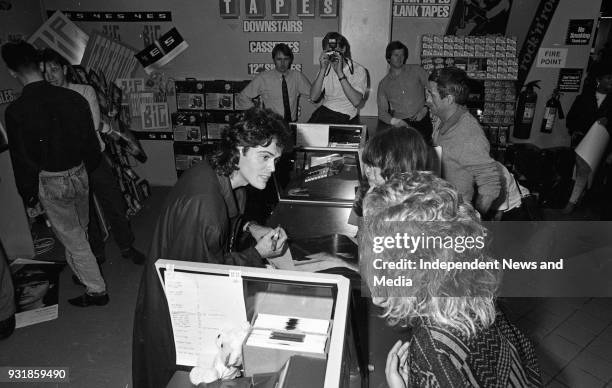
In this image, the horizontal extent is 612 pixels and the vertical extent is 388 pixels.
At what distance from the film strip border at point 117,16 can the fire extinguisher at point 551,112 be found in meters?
4.79

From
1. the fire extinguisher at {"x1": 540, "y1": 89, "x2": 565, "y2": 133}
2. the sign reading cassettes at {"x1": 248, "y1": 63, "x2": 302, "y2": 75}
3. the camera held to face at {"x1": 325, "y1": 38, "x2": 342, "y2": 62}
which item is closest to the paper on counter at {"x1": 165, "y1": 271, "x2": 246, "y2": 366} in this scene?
the camera held to face at {"x1": 325, "y1": 38, "x2": 342, "y2": 62}

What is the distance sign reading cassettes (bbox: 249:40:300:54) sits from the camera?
5.16 metres

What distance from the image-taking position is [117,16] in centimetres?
525

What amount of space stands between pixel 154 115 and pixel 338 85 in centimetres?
254

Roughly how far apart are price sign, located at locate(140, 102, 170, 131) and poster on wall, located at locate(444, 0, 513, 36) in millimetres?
3681

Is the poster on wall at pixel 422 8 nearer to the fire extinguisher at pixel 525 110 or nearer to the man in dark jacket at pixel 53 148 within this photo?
the fire extinguisher at pixel 525 110

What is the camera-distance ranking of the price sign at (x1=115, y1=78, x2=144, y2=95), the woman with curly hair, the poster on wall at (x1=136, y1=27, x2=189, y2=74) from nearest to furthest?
the woman with curly hair
the poster on wall at (x1=136, y1=27, x2=189, y2=74)
the price sign at (x1=115, y1=78, x2=144, y2=95)

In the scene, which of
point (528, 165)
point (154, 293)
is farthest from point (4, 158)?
point (528, 165)

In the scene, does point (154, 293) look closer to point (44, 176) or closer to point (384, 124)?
point (44, 176)

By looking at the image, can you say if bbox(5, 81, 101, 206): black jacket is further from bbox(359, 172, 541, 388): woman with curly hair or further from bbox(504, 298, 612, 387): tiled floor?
bbox(504, 298, 612, 387): tiled floor

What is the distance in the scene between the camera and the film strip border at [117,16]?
5.21 m

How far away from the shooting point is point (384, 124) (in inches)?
178

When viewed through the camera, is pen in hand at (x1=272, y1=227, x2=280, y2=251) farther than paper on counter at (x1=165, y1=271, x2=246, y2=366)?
Yes

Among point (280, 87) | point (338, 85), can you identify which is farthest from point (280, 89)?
point (338, 85)
